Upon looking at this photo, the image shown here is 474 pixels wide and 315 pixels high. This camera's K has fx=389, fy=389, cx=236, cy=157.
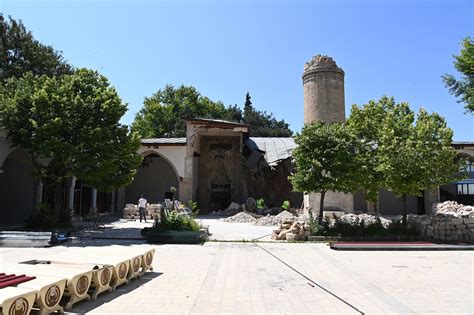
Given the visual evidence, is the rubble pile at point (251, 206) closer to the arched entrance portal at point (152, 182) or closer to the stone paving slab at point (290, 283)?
the arched entrance portal at point (152, 182)

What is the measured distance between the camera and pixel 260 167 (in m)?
32.5

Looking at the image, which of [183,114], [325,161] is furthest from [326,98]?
[183,114]

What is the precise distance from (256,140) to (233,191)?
5075 millimetres

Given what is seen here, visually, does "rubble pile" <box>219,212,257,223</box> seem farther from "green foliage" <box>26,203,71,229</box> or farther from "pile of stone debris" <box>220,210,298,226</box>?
"green foliage" <box>26,203,71,229</box>

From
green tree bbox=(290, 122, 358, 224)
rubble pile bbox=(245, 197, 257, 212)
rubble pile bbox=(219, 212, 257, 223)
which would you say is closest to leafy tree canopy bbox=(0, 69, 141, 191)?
green tree bbox=(290, 122, 358, 224)

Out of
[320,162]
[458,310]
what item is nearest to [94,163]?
[320,162]

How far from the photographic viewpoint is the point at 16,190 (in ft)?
72.0

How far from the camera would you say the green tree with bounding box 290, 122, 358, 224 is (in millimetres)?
15539

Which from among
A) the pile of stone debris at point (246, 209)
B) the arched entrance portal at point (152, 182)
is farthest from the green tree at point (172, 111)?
the pile of stone debris at point (246, 209)

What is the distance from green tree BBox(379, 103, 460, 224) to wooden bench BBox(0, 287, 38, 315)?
13.0 metres

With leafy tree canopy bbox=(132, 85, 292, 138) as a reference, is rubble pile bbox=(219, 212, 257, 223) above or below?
below

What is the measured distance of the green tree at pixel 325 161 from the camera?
15.5m

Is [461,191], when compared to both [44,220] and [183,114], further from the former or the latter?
[183,114]

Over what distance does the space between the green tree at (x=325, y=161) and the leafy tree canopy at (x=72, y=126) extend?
7.38 m
